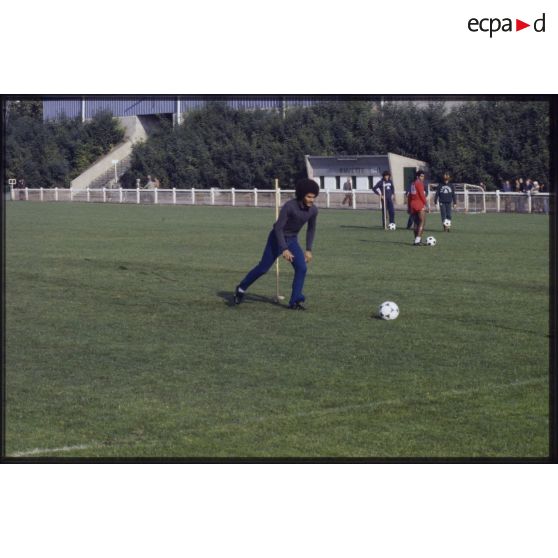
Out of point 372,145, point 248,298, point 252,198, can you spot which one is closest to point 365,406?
point 248,298

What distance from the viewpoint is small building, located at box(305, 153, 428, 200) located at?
42.1 m

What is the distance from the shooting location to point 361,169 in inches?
1801

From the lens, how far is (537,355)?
12203 mm

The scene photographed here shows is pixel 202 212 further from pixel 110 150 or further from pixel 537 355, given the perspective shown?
pixel 537 355

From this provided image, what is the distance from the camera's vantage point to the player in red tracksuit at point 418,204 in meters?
27.4

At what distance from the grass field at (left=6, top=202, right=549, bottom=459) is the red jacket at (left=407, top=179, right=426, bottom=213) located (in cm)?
286

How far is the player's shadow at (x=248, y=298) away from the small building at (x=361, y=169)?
23119 mm

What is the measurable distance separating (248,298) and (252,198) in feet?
110

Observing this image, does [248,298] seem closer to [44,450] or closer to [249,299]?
[249,299]

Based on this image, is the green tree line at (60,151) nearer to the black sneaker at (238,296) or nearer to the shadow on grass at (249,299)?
the shadow on grass at (249,299)

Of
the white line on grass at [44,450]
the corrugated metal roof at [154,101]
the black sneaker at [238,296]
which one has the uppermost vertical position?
the corrugated metal roof at [154,101]

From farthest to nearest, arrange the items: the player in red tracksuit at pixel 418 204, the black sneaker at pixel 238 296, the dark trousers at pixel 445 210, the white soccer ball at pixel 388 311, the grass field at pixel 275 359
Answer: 1. the dark trousers at pixel 445 210
2. the player in red tracksuit at pixel 418 204
3. the black sneaker at pixel 238 296
4. the white soccer ball at pixel 388 311
5. the grass field at pixel 275 359

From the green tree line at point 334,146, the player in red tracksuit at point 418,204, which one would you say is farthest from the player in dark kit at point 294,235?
the green tree line at point 334,146

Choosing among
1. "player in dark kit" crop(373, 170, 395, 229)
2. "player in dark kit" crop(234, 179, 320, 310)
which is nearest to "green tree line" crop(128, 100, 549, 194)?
"player in dark kit" crop(373, 170, 395, 229)
